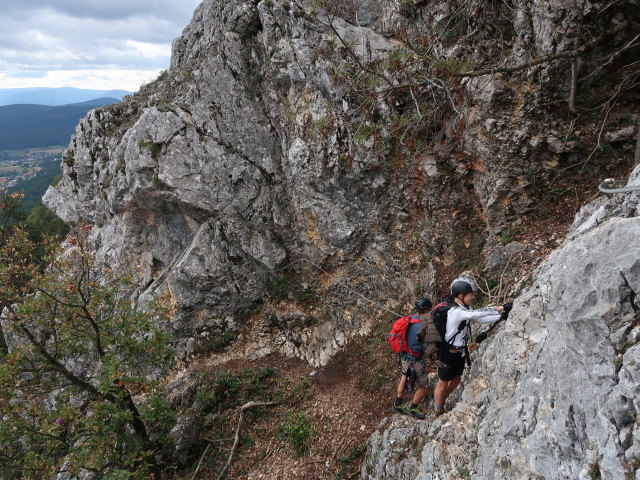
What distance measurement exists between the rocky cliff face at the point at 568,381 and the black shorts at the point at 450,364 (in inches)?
21.3

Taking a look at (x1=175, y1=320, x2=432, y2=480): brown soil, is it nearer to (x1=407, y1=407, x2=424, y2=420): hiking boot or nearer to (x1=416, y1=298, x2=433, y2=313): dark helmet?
(x1=407, y1=407, x2=424, y2=420): hiking boot

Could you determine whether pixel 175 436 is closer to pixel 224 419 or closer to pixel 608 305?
pixel 224 419

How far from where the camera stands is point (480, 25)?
916cm

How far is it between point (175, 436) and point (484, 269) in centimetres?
976

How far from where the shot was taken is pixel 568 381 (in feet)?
11.9

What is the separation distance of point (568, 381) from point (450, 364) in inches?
103

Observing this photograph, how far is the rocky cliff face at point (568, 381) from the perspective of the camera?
309cm

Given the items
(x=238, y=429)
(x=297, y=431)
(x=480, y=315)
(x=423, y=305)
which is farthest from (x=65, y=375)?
(x=480, y=315)

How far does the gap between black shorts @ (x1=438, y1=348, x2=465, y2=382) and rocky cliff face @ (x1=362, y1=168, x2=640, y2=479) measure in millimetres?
540

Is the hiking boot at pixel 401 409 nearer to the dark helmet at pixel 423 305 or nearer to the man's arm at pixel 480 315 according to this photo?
the dark helmet at pixel 423 305

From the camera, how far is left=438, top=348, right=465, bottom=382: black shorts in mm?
6074

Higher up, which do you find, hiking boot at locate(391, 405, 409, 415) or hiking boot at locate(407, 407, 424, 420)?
hiking boot at locate(407, 407, 424, 420)

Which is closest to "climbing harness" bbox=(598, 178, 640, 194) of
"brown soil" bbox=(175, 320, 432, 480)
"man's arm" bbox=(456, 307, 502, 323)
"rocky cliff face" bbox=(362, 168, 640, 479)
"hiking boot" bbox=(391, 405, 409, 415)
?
"rocky cliff face" bbox=(362, 168, 640, 479)

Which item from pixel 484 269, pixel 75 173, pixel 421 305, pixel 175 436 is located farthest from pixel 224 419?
pixel 75 173
